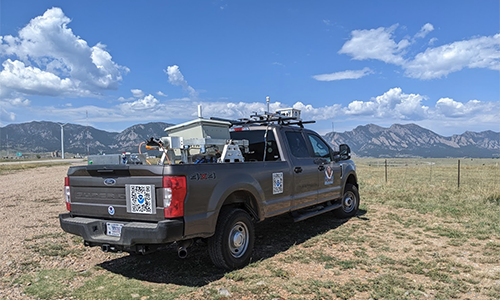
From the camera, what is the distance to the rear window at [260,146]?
5.80 m

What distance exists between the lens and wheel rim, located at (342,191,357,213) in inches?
299

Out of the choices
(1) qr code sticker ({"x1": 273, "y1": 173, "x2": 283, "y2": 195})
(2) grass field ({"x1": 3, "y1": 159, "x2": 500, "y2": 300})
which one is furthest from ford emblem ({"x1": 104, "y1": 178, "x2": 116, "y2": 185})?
(1) qr code sticker ({"x1": 273, "y1": 173, "x2": 283, "y2": 195})

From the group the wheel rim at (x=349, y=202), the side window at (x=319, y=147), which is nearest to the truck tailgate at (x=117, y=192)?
the side window at (x=319, y=147)

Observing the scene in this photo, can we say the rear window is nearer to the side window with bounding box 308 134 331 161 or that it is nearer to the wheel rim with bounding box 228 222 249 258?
the side window with bounding box 308 134 331 161

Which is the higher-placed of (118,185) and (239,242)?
(118,185)

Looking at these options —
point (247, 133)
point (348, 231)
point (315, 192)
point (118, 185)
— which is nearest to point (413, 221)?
point (348, 231)

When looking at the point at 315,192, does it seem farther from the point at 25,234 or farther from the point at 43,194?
the point at 43,194

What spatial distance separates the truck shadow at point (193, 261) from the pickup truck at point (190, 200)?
1.18 feet

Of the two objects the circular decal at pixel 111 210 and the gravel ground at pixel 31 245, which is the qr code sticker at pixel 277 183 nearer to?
the circular decal at pixel 111 210

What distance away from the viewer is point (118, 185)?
3.92 metres

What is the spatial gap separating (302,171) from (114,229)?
313cm

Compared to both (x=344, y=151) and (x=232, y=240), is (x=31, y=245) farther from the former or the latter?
(x=344, y=151)

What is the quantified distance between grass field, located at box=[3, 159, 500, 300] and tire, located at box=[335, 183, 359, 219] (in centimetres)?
48

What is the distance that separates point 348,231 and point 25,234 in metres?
5.92
